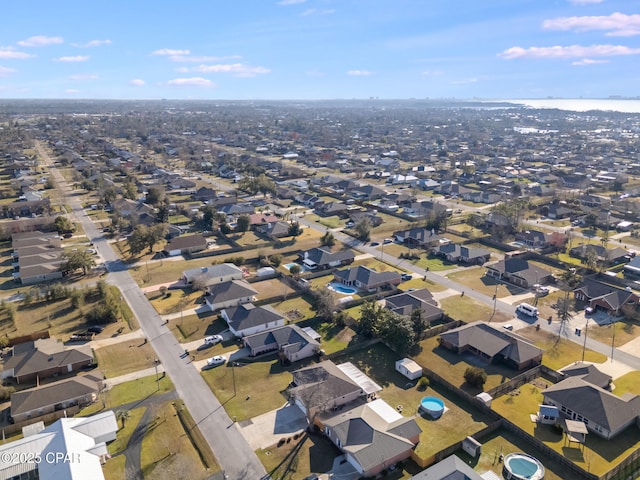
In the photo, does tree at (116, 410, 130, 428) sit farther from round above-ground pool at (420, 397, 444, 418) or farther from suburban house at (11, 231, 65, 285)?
suburban house at (11, 231, 65, 285)

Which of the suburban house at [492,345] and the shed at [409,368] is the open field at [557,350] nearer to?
the suburban house at [492,345]

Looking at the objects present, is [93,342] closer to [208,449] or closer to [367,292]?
[208,449]

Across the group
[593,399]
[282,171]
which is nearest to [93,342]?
[593,399]

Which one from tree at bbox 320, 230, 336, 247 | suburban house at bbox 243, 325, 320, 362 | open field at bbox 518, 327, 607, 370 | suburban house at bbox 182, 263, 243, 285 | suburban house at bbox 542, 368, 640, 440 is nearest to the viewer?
suburban house at bbox 542, 368, 640, 440

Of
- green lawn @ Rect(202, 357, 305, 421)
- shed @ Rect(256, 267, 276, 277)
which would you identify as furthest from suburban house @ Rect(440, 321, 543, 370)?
shed @ Rect(256, 267, 276, 277)

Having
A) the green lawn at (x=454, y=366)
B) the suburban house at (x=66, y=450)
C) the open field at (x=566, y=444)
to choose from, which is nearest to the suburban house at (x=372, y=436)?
the green lawn at (x=454, y=366)

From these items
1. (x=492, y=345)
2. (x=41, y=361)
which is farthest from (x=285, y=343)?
(x=41, y=361)
